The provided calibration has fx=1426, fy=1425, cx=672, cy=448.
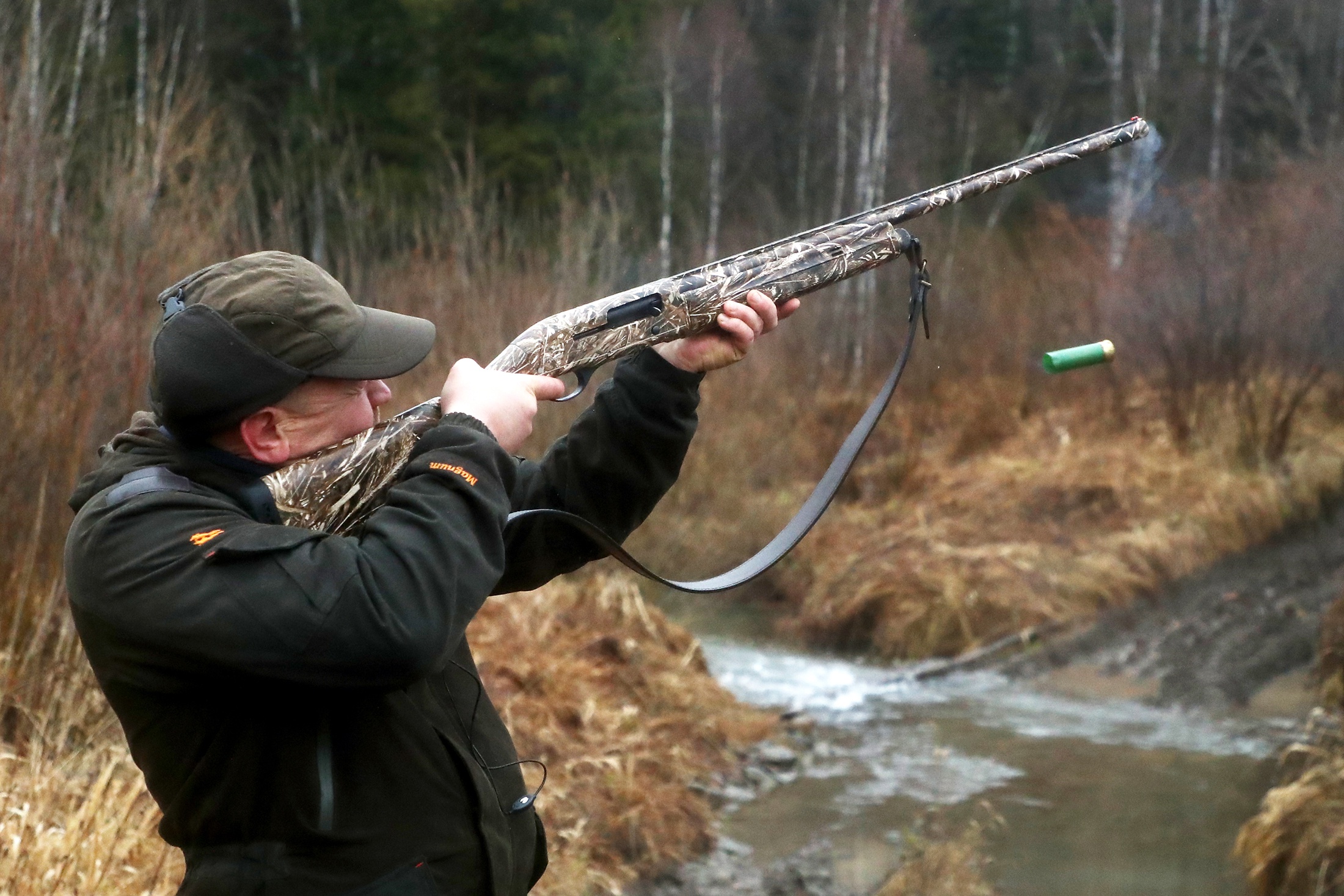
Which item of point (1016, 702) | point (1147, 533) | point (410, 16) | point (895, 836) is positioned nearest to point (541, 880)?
point (895, 836)

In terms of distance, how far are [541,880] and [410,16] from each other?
54.2ft

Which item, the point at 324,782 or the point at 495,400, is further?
the point at 495,400

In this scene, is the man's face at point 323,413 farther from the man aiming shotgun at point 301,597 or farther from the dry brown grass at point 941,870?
the dry brown grass at point 941,870

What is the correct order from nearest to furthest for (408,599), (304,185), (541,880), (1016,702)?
1. (408,599)
2. (541,880)
3. (1016,702)
4. (304,185)

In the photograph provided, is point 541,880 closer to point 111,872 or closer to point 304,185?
point 111,872

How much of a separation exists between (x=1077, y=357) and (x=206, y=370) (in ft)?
6.15

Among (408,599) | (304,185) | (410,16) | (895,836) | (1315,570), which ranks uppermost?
(410,16)

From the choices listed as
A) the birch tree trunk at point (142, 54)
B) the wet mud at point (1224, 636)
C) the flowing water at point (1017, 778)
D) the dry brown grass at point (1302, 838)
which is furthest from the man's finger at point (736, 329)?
the birch tree trunk at point (142, 54)

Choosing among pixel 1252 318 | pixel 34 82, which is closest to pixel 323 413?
pixel 34 82

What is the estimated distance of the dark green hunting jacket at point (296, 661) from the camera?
1738mm

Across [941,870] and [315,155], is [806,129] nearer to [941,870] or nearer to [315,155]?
[315,155]

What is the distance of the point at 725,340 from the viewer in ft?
8.81

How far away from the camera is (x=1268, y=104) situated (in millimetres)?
20766

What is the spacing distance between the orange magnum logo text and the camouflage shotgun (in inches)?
6.3
